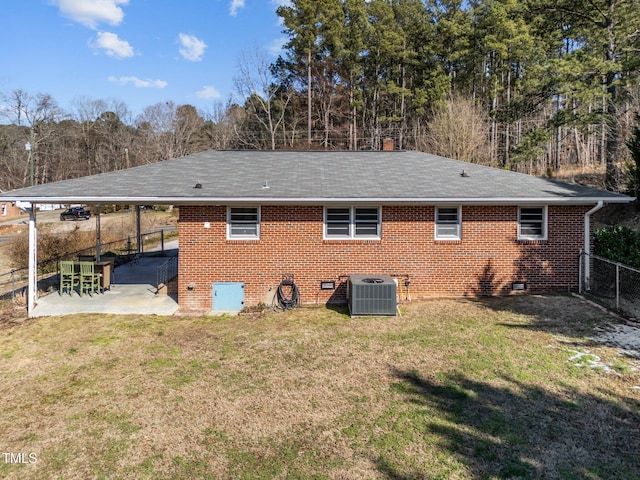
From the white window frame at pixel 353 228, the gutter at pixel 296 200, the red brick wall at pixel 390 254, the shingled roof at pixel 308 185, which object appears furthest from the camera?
the white window frame at pixel 353 228

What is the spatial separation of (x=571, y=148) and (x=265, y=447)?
45816 mm

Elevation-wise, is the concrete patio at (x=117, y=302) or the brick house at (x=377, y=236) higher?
the brick house at (x=377, y=236)

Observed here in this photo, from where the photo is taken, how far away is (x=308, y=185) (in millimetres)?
10797

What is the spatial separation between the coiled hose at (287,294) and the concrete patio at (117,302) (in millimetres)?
2780

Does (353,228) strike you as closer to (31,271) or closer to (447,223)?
(447,223)

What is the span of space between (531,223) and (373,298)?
507 cm

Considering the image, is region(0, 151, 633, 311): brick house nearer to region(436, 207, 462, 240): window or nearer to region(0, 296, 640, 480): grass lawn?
region(436, 207, 462, 240): window

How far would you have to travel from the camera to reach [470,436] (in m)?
4.65

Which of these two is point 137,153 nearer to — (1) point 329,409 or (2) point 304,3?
(2) point 304,3

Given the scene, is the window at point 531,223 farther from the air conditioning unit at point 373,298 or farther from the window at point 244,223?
the window at point 244,223

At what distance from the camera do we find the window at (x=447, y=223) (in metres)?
10.6

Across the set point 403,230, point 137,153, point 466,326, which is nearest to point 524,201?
point 403,230

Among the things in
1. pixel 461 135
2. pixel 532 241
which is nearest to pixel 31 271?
pixel 532 241

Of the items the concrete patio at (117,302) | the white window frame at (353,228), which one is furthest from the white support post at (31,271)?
the white window frame at (353,228)
